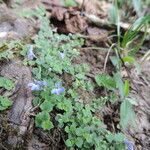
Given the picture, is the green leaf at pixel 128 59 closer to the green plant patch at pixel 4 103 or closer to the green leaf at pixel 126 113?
the green leaf at pixel 126 113

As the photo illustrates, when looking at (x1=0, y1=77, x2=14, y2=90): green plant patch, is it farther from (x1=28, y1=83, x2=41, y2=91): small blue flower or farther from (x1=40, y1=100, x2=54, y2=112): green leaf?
(x1=40, y1=100, x2=54, y2=112): green leaf

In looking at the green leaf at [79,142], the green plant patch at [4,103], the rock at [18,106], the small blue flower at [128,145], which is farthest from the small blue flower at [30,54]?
the small blue flower at [128,145]

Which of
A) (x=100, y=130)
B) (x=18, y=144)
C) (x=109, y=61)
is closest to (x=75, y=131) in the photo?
(x=100, y=130)

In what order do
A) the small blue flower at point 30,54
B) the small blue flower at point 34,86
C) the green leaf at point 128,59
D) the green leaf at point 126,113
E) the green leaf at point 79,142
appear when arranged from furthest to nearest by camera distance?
1. the green leaf at point 128,59
2. the small blue flower at point 30,54
3. the green leaf at point 126,113
4. the small blue flower at point 34,86
5. the green leaf at point 79,142

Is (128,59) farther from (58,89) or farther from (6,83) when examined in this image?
(6,83)

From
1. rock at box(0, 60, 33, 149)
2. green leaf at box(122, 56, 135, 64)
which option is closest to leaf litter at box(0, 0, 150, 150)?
rock at box(0, 60, 33, 149)

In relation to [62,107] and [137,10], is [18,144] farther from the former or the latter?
[137,10]
